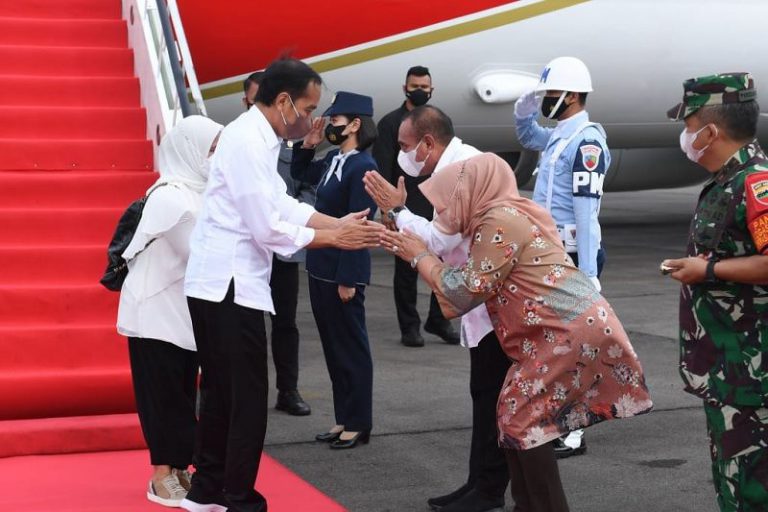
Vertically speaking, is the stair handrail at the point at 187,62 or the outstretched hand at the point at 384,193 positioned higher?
the stair handrail at the point at 187,62

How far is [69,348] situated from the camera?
233 inches

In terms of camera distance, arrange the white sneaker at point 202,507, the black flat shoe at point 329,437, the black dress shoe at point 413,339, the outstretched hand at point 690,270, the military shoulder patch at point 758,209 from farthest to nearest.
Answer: the black dress shoe at point 413,339, the black flat shoe at point 329,437, the white sneaker at point 202,507, the outstretched hand at point 690,270, the military shoulder patch at point 758,209

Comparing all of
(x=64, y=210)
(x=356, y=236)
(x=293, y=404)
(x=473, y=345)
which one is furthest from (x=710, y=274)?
(x=64, y=210)

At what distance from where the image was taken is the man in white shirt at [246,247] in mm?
4094

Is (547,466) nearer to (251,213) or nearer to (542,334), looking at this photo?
(542,334)

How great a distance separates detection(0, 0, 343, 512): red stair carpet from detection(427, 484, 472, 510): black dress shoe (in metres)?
0.39

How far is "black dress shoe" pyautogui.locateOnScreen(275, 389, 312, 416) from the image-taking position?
20.6ft

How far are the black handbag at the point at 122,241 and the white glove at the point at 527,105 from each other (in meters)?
2.04

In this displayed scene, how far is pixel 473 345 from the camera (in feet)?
14.5

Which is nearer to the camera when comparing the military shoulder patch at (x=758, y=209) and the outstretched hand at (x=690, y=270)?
the military shoulder patch at (x=758, y=209)

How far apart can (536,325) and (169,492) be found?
1751mm

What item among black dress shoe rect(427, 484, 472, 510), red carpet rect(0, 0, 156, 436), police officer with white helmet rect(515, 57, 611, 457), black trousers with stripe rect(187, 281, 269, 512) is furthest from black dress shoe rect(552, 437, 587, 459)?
red carpet rect(0, 0, 156, 436)

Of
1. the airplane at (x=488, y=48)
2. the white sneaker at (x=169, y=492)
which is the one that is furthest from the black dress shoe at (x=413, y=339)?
the white sneaker at (x=169, y=492)

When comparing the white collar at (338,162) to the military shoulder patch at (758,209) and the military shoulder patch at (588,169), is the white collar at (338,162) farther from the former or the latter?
the military shoulder patch at (758,209)
